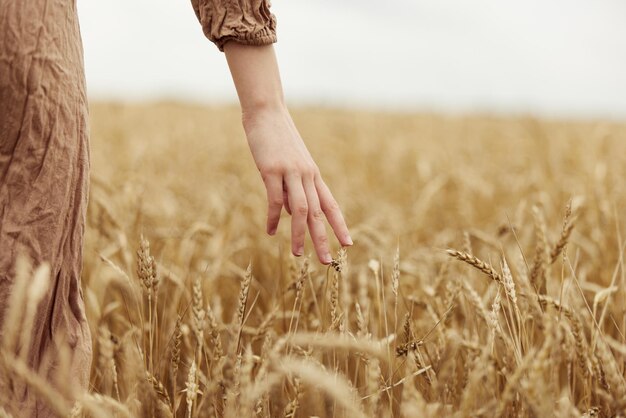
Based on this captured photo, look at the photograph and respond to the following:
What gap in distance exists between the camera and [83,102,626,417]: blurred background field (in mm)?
1027

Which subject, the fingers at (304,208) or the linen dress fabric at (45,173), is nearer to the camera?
the linen dress fabric at (45,173)

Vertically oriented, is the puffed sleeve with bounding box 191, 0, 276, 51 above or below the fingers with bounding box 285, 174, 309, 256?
above

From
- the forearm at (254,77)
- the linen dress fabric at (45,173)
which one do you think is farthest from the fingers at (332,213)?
the linen dress fabric at (45,173)

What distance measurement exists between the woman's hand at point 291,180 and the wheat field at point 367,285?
5 centimetres

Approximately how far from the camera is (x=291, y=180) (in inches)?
42.8

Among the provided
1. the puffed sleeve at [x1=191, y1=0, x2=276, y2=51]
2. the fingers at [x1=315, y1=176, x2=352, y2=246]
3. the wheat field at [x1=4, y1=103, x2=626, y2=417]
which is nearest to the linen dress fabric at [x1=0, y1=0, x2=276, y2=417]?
the wheat field at [x1=4, y1=103, x2=626, y2=417]

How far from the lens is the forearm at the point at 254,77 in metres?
1.12

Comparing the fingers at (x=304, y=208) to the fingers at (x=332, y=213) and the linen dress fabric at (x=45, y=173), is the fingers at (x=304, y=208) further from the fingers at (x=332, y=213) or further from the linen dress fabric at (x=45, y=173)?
the linen dress fabric at (x=45, y=173)

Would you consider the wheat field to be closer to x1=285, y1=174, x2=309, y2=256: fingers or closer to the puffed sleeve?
x1=285, y1=174, x2=309, y2=256: fingers

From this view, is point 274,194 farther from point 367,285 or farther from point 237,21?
point 367,285

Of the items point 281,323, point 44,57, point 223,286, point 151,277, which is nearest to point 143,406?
point 151,277

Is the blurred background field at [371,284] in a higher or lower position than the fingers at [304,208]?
lower

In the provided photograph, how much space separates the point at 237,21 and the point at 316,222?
0.31 meters

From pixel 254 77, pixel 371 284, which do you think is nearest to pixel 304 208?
pixel 254 77
